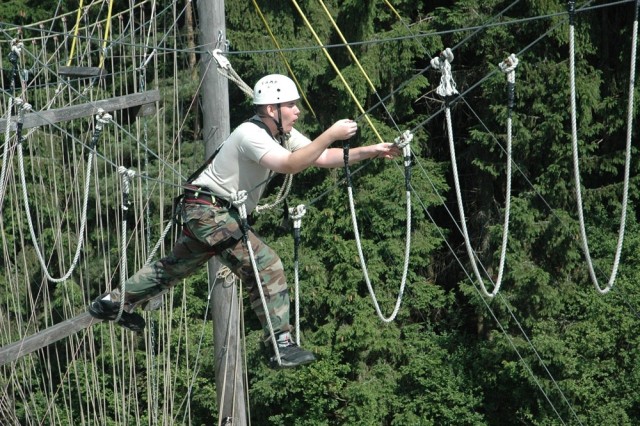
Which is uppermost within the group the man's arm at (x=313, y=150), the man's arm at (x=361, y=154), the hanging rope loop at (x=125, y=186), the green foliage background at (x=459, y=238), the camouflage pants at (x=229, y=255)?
the man's arm at (x=313, y=150)

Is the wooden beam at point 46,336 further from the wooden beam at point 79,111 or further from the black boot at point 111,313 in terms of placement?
the wooden beam at point 79,111

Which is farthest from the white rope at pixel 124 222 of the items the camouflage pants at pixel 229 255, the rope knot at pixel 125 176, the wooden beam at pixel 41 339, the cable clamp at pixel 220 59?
the cable clamp at pixel 220 59

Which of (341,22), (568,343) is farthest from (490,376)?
(341,22)

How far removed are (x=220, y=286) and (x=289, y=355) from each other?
128 cm

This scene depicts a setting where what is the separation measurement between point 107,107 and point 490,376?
602 centimetres

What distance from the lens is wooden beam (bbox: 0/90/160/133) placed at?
524cm

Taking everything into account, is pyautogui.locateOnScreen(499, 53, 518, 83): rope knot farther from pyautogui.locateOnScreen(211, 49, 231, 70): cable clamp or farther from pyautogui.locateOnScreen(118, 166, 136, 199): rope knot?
pyautogui.locateOnScreen(118, 166, 136, 199): rope knot

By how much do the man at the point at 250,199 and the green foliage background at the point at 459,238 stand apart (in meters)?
5.52

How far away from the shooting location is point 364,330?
36.1 ft

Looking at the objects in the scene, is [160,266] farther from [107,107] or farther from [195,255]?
[107,107]

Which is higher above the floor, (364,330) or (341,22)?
(341,22)

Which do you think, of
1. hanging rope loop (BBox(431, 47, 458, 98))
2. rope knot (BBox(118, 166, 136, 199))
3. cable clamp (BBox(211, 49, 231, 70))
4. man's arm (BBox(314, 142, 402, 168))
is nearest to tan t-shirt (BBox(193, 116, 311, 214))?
man's arm (BBox(314, 142, 402, 168))

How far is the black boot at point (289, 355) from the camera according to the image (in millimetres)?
4613

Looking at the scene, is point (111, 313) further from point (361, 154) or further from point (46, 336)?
point (361, 154)
